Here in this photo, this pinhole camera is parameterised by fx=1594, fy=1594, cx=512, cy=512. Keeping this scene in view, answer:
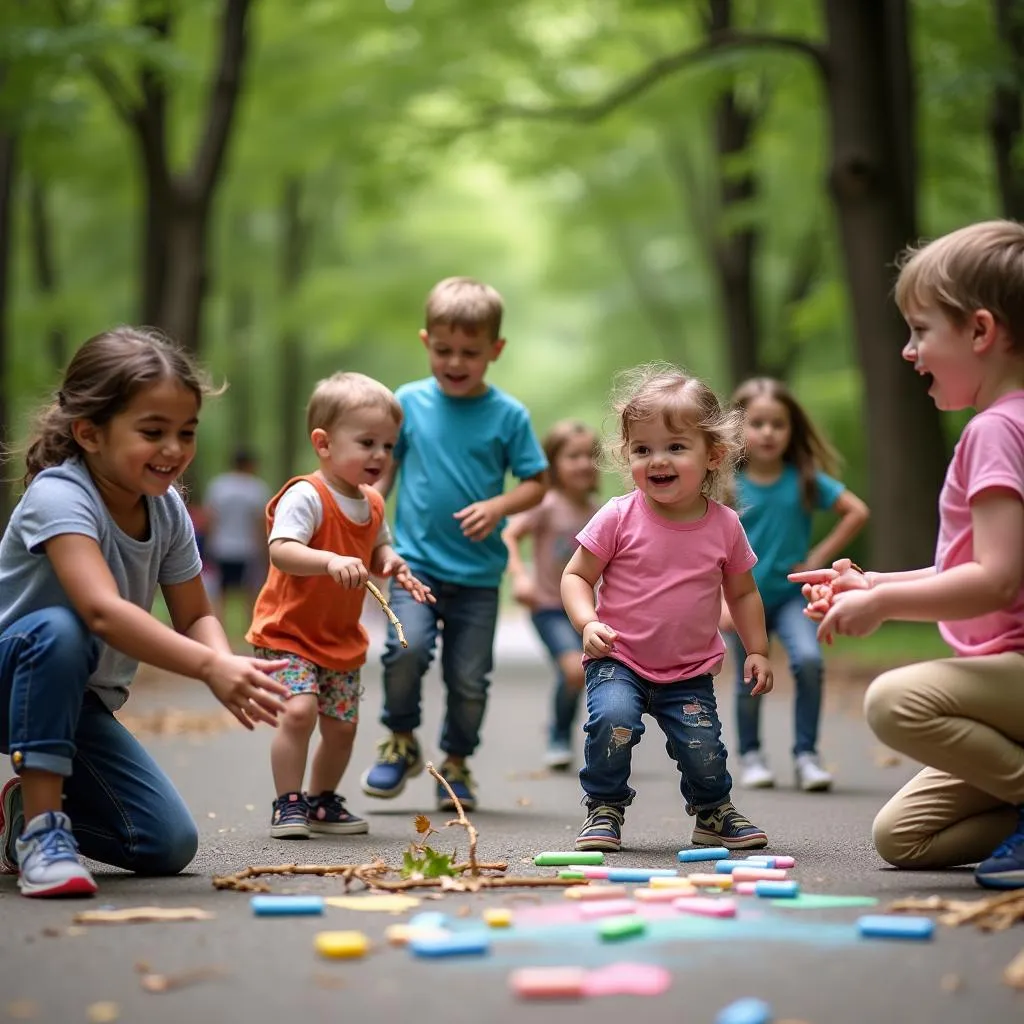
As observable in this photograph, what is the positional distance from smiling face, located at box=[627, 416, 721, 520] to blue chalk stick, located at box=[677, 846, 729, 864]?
1.16m

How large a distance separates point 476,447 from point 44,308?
18812 millimetres

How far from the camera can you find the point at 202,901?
420 cm

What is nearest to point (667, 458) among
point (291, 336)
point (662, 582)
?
point (662, 582)

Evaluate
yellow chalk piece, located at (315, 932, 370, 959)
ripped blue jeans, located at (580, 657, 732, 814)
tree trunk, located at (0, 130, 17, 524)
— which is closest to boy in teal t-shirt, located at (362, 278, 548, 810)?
ripped blue jeans, located at (580, 657, 732, 814)

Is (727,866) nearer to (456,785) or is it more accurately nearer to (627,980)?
(627,980)

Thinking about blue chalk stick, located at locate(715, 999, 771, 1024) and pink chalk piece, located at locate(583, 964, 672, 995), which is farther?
pink chalk piece, located at locate(583, 964, 672, 995)

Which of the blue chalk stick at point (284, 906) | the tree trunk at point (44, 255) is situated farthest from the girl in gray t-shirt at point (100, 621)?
the tree trunk at point (44, 255)

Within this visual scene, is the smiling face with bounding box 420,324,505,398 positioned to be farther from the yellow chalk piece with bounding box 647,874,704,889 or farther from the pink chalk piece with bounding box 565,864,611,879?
the yellow chalk piece with bounding box 647,874,704,889

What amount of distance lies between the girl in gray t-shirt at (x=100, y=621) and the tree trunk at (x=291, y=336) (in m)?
21.6

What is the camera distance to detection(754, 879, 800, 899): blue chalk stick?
4156mm

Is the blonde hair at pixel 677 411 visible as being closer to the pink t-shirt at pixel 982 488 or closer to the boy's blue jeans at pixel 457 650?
the pink t-shirt at pixel 982 488

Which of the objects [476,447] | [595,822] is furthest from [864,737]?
[595,822]

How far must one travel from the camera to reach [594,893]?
4102mm

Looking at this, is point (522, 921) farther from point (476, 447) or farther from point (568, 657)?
point (568, 657)
